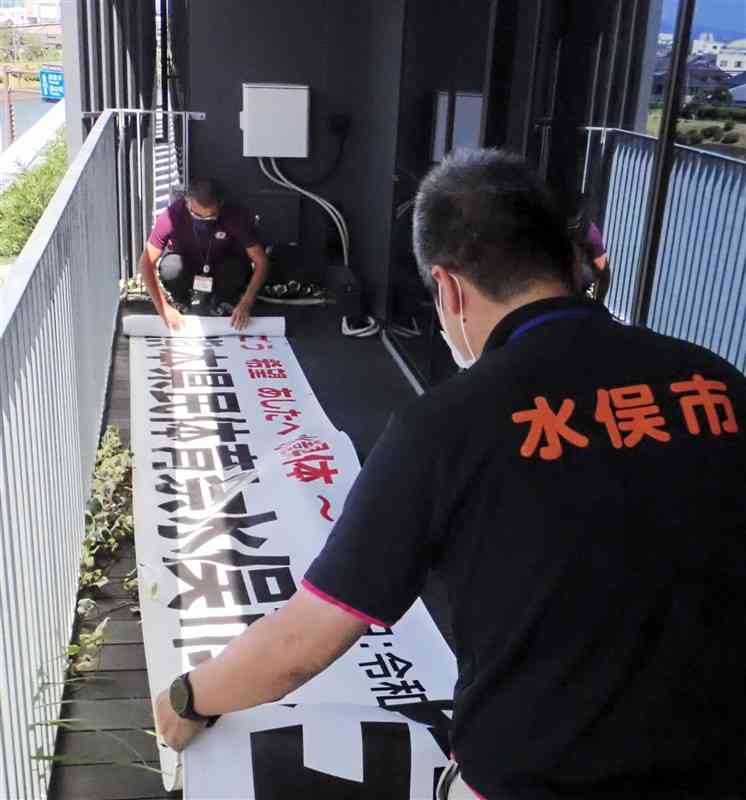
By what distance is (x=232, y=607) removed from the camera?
2781 mm

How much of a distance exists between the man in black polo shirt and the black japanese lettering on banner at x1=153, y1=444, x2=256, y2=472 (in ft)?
8.10

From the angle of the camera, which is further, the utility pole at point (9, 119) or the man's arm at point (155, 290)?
the utility pole at point (9, 119)

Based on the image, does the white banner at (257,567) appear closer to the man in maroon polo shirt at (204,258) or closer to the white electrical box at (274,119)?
the man in maroon polo shirt at (204,258)

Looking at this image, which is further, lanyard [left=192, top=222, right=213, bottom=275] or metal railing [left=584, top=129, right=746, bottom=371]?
lanyard [left=192, top=222, right=213, bottom=275]

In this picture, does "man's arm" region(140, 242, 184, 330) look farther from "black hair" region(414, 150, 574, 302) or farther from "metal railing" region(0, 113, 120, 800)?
"black hair" region(414, 150, 574, 302)

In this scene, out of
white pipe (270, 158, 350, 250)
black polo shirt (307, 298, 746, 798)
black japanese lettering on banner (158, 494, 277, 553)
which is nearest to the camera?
black polo shirt (307, 298, 746, 798)

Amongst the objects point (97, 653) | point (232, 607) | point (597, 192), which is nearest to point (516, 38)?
point (597, 192)

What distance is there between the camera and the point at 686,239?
2.78 meters

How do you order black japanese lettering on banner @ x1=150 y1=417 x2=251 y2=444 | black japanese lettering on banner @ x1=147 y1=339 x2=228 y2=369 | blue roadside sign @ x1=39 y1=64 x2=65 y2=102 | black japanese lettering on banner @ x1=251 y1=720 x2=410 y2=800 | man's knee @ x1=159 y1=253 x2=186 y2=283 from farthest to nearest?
1. blue roadside sign @ x1=39 y1=64 x2=65 y2=102
2. man's knee @ x1=159 y1=253 x2=186 y2=283
3. black japanese lettering on banner @ x1=147 y1=339 x2=228 y2=369
4. black japanese lettering on banner @ x1=150 y1=417 x2=251 y2=444
5. black japanese lettering on banner @ x1=251 y1=720 x2=410 y2=800

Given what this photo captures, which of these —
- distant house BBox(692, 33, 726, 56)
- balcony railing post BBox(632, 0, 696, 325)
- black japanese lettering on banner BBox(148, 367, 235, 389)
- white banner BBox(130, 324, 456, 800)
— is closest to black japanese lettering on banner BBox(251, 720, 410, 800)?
white banner BBox(130, 324, 456, 800)

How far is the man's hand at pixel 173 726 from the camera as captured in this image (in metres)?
1.53

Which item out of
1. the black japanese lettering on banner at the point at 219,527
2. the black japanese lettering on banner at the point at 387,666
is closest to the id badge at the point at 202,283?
the black japanese lettering on banner at the point at 219,527

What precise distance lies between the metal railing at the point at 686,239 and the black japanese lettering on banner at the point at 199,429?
1.61 meters

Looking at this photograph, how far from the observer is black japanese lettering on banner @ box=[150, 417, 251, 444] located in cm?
395
